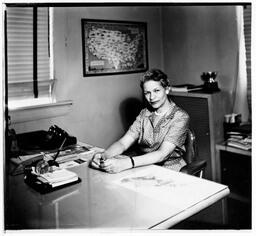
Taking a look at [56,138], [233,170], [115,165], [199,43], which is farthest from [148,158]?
[199,43]

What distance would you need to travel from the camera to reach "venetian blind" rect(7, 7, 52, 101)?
58.5 inches

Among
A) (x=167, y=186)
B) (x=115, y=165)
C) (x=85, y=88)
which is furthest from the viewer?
(x=85, y=88)

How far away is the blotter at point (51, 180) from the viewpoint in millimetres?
1292

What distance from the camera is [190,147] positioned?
5.56ft

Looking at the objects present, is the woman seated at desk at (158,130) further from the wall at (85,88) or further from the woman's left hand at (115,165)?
the wall at (85,88)

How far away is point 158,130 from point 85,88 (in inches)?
29.4

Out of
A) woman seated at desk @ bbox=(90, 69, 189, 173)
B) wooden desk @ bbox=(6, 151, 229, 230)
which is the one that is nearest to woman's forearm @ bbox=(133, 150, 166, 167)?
woman seated at desk @ bbox=(90, 69, 189, 173)

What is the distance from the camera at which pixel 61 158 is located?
1.68 meters

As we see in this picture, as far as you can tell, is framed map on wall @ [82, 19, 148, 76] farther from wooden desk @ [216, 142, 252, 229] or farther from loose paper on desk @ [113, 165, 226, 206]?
loose paper on desk @ [113, 165, 226, 206]

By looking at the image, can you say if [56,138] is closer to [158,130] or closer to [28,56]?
[28,56]

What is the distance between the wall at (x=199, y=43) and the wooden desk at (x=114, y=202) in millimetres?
1259

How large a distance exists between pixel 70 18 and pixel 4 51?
39.5 inches

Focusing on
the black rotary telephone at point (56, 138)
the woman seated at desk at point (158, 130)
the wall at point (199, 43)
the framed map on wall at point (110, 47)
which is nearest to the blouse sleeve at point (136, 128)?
the woman seated at desk at point (158, 130)
